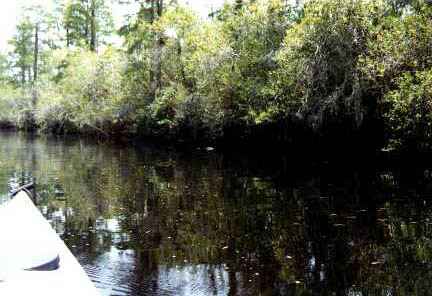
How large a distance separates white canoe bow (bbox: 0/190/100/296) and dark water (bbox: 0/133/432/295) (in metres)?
1.29

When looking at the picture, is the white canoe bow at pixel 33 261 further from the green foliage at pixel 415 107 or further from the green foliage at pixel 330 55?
the green foliage at pixel 330 55

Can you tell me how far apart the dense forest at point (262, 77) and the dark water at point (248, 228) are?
2719mm

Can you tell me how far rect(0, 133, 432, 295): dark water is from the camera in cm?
648

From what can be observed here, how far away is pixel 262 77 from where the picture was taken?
23.3m

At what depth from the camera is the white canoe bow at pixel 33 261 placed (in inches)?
171

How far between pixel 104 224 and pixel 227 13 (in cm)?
2120

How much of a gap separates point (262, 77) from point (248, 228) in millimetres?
14909

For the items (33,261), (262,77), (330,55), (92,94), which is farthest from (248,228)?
(92,94)

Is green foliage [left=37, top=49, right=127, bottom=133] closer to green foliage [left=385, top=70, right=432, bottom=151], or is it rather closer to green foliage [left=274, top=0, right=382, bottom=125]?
green foliage [left=274, top=0, right=382, bottom=125]

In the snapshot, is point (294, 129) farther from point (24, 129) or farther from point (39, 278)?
point (24, 129)

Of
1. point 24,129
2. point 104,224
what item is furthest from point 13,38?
point 104,224

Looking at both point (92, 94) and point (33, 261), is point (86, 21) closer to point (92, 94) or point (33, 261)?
point (92, 94)

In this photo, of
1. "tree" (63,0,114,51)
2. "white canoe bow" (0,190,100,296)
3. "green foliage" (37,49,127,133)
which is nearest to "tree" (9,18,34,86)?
"tree" (63,0,114,51)

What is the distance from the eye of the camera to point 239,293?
237 inches
